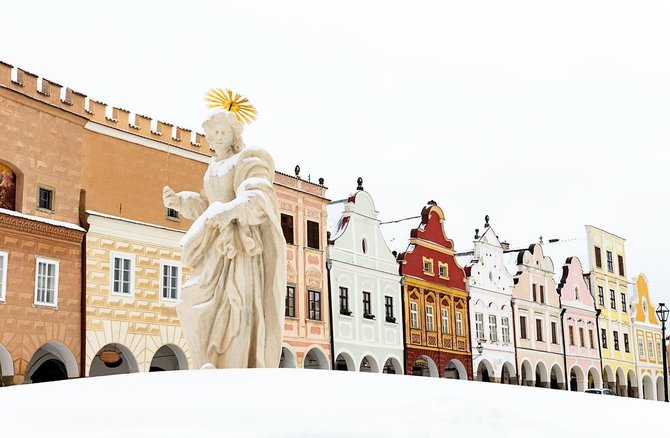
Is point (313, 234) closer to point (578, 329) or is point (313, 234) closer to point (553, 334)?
point (553, 334)

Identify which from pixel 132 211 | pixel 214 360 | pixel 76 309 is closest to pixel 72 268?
pixel 76 309

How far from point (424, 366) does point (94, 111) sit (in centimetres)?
1526

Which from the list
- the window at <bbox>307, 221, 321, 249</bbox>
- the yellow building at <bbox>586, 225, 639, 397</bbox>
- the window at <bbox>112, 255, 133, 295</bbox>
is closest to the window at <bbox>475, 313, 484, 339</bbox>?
the window at <bbox>307, 221, 321, 249</bbox>

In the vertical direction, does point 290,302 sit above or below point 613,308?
below

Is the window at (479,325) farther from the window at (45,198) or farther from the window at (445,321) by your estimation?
the window at (45,198)

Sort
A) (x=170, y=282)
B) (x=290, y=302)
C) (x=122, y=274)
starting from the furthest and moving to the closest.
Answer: (x=290, y=302), (x=170, y=282), (x=122, y=274)

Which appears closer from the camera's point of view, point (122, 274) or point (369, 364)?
point (122, 274)

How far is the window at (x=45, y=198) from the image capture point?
19531mm

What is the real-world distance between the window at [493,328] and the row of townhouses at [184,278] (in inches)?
2.1

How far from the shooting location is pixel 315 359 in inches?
1063

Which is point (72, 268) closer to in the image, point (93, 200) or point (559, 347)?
point (93, 200)

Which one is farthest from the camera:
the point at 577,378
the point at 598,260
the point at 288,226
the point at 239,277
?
the point at 598,260

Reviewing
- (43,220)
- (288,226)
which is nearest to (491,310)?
(288,226)

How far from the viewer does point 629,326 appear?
45.6 m
